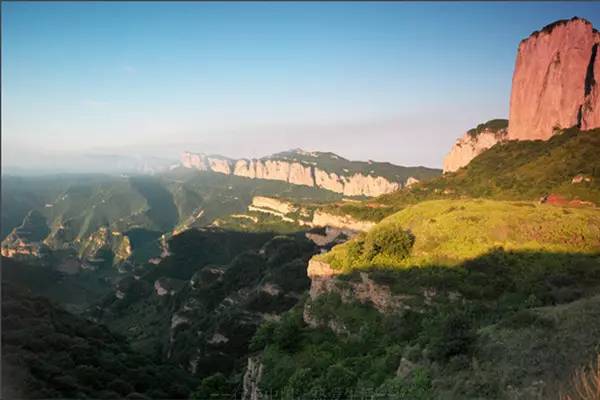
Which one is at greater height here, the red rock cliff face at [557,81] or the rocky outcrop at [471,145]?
the red rock cliff face at [557,81]

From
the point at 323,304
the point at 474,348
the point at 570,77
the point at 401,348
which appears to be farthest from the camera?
the point at 570,77

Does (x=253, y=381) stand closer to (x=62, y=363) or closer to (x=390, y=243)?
(x=390, y=243)

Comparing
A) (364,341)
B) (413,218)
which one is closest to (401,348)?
(364,341)

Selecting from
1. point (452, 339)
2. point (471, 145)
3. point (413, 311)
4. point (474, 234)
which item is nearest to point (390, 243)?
point (474, 234)

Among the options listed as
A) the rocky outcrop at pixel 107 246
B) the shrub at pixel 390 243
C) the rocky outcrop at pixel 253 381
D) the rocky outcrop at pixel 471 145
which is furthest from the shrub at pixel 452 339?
the rocky outcrop at pixel 107 246

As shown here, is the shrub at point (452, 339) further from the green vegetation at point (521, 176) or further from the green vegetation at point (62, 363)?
the green vegetation at point (521, 176)

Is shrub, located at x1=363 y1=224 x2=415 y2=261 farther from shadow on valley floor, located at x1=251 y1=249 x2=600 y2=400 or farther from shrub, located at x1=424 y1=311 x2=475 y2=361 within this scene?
shrub, located at x1=424 y1=311 x2=475 y2=361

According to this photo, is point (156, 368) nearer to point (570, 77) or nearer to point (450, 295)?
point (450, 295)
